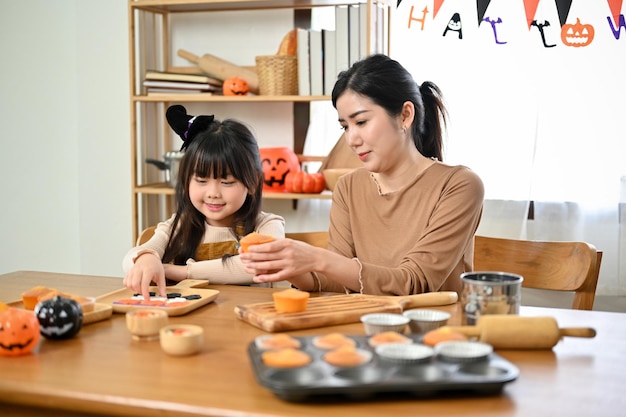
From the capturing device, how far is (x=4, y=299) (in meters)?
1.71

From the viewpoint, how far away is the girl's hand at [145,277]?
64.2 inches

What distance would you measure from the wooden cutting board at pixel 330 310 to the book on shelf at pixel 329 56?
75.4 inches

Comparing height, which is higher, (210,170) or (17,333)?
(210,170)

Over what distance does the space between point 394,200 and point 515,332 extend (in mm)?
853

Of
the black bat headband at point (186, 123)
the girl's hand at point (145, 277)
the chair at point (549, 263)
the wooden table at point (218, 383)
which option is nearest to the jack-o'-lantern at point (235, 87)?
the black bat headband at point (186, 123)

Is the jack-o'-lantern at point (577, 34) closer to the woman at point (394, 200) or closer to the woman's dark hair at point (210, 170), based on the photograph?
the woman at point (394, 200)

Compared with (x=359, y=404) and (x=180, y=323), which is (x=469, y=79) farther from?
(x=359, y=404)

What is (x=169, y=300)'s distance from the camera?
1580 mm

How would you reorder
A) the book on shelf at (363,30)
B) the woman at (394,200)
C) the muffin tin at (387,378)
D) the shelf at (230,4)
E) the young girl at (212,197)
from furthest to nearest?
1. the shelf at (230,4)
2. the book on shelf at (363,30)
3. the young girl at (212,197)
4. the woman at (394,200)
5. the muffin tin at (387,378)

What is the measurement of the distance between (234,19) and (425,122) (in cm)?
188

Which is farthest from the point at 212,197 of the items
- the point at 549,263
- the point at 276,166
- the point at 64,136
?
the point at 64,136

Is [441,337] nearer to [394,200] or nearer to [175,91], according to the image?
[394,200]

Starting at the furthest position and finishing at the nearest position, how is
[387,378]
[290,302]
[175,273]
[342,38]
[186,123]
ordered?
[342,38] < [186,123] < [175,273] < [290,302] < [387,378]

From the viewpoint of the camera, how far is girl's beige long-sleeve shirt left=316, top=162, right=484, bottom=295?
1.83m
